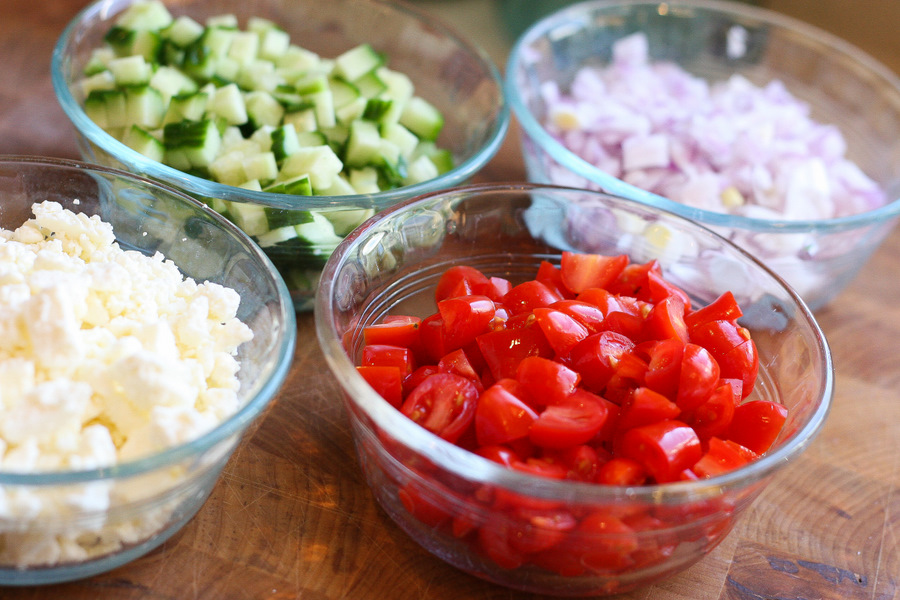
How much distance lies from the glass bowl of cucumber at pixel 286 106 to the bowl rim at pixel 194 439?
10 cm

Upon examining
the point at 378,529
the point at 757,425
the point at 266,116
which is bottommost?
the point at 378,529

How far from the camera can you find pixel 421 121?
1917mm

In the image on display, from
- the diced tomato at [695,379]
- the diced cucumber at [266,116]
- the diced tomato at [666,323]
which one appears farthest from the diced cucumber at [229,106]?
the diced tomato at [695,379]

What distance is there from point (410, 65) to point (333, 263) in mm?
1040

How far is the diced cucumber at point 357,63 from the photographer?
1.93m

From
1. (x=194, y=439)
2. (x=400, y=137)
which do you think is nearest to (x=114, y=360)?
(x=194, y=439)

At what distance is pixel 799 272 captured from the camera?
5.92 feet

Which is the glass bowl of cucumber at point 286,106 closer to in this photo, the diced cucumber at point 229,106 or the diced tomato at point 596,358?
the diced cucumber at point 229,106

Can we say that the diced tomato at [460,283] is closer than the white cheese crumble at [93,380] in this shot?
No

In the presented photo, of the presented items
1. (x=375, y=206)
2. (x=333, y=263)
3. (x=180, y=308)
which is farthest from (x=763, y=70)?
(x=180, y=308)

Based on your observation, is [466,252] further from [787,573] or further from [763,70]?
[763,70]

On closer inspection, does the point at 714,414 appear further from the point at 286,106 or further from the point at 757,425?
the point at 286,106

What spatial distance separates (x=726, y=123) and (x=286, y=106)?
111 centimetres

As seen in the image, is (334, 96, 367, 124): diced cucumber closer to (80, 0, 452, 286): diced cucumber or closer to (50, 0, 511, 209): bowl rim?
(80, 0, 452, 286): diced cucumber
